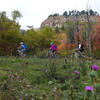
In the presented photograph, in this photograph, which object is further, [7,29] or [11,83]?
[7,29]

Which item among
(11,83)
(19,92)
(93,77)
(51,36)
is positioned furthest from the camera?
(51,36)

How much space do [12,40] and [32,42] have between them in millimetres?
4932

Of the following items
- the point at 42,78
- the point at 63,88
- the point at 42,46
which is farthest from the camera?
the point at 42,46

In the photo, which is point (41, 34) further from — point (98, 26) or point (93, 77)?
point (93, 77)

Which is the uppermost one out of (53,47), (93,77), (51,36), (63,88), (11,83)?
(51,36)

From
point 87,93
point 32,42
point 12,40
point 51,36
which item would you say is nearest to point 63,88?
point 87,93

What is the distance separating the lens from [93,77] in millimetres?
1116

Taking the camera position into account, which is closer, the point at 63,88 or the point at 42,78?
the point at 63,88

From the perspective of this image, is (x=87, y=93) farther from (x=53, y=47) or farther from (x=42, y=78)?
(x=42, y=78)

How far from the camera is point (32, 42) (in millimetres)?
21938

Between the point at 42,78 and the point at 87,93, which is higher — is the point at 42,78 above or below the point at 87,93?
below

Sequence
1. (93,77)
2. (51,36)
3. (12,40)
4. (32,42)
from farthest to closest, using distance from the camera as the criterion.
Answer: (51,36)
(32,42)
(12,40)
(93,77)

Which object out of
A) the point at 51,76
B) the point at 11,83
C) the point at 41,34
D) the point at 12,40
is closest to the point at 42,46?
the point at 41,34

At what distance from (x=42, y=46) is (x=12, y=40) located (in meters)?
7.55
